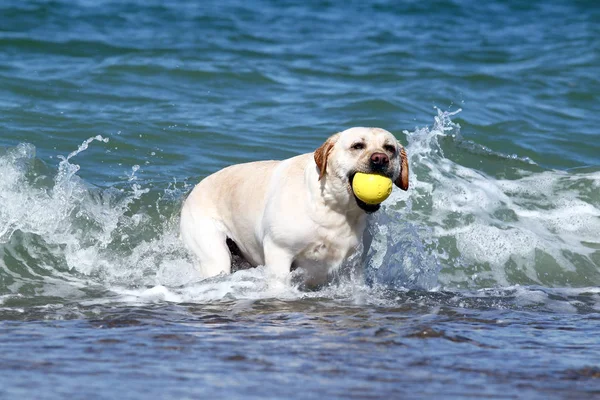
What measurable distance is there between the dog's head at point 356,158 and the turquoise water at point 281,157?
738 millimetres

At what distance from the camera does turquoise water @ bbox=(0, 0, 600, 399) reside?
17.1ft

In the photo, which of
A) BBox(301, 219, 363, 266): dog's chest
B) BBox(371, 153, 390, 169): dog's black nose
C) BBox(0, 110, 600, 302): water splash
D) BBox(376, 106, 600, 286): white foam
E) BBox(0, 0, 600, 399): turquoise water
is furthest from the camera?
BBox(376, 106, 600, 286): white foam

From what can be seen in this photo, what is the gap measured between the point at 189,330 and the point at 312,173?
1.50 metres

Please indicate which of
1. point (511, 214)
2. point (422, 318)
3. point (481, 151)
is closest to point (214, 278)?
point (422, 318)

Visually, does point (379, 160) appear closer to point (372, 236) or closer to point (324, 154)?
point (324, 154)

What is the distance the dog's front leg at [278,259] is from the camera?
22.6ft

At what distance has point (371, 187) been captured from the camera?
6465 millimetres

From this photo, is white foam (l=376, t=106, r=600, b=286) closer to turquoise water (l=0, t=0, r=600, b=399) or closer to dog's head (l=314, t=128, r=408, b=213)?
turquoise water (l=0, t=0, r=600, b=399)

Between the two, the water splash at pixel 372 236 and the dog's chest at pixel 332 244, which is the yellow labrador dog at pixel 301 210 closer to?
the dog's chest at pixel 332 244

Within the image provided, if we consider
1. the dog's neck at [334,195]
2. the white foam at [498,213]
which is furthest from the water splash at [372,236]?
the dog's neck at [334,195]

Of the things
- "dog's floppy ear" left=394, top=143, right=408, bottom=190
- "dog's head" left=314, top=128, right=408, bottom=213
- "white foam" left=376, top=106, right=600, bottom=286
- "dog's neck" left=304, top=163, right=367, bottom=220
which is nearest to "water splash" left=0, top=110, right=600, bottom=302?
"white foam" left=376, top=106, right=600, bottom=286

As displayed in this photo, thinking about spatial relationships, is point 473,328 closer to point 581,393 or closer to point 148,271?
point 581,393

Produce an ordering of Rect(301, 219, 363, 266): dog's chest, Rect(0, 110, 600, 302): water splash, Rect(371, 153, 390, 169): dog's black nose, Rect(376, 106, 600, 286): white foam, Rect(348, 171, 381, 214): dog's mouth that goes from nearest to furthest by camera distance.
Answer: Rect(371, 153, 390, 169): dog's black nose
Rect(348, 171, 381, 214): dog's mouth
Rect(301, 219, 363, 266): dog's chest
Rect(0, 110, 600, 302): water splash
Rect(376, 106, 600, 286): white foam

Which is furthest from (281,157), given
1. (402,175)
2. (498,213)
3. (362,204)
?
(362,204)
